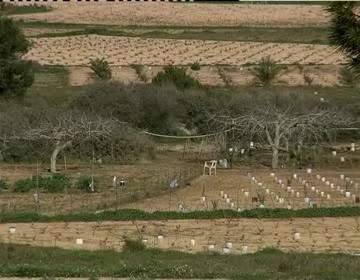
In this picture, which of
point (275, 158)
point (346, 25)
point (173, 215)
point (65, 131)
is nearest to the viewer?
point (173, 215)

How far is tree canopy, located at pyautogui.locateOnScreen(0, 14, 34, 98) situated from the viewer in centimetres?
3519

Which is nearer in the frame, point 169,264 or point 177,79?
point 169,264

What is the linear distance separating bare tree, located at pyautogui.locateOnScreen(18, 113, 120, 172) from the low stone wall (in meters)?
7.21

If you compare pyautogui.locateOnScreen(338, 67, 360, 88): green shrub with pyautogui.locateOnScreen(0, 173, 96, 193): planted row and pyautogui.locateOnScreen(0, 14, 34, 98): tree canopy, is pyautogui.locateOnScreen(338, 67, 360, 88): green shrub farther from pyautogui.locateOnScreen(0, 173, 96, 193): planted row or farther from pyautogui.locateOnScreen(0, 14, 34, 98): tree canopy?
pyautogui.locateOnScreen(0, 173, 96, 193): planted row

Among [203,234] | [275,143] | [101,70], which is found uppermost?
[203,234]

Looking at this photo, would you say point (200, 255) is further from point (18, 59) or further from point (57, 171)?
point (18, 59)

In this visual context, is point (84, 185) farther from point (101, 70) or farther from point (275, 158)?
point (101, 70)

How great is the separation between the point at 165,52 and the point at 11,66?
71.1 feet

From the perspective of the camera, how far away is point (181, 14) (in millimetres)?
88688

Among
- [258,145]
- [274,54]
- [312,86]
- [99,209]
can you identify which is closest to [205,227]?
[99,209]

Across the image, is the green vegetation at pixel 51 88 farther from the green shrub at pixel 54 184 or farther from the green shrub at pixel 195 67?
the green shrub at pixel 54 184

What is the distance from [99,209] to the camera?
59.9ft

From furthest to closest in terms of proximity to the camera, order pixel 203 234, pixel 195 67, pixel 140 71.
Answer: pixel 195 67 < pixel 140 71 < pixel 203 234

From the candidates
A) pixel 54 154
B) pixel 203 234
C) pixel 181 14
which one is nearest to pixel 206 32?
pixel 181 14
